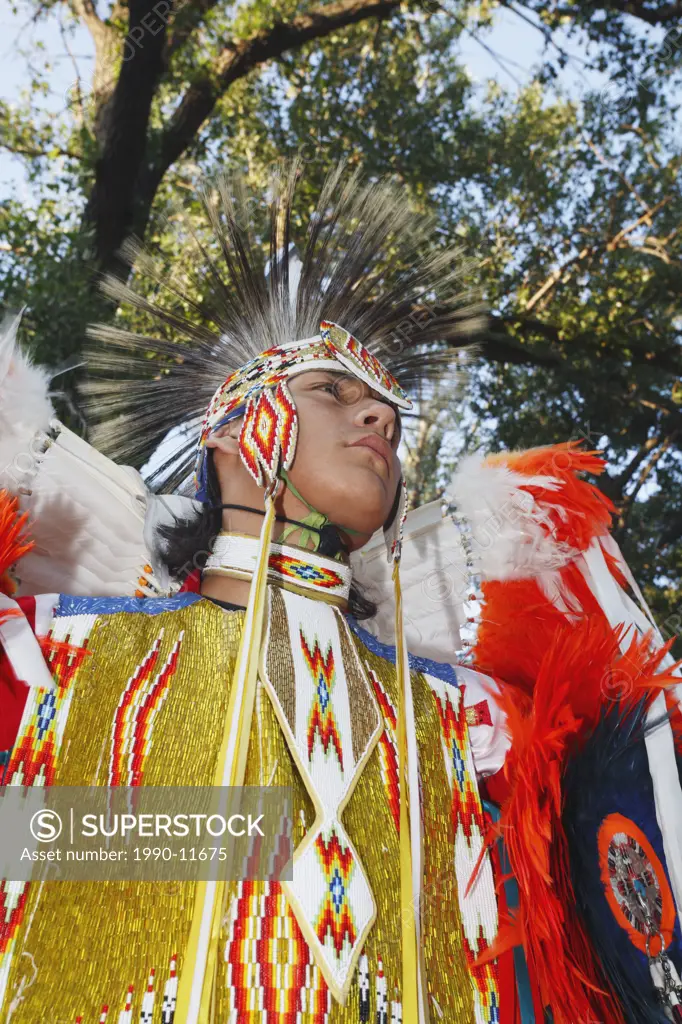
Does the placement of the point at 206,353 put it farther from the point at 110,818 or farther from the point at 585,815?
the point at 585,815

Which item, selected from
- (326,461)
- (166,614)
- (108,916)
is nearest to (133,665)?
(166,614)

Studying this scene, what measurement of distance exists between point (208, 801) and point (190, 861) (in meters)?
0.11

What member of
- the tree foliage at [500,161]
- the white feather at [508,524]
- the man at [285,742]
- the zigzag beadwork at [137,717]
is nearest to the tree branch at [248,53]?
the tree foliage at [500,161]

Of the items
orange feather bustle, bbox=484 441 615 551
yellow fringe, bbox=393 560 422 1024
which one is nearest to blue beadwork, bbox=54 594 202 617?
yellow fringe, bbox=393 560 422 1024

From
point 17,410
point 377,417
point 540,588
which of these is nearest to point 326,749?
point 377,417

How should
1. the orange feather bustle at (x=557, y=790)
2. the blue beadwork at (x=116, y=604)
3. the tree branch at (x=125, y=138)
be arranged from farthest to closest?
the tree branch at (x=125, y=138) < the blue beadwork at (x=116, y=604) < the orange feather bustle at (x=557, y=790)

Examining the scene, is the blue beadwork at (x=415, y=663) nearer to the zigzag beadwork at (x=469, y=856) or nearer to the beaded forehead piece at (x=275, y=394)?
the zigzag beadwork at (x=469, y=856)

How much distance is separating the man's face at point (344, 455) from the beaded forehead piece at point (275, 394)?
0.12 ft

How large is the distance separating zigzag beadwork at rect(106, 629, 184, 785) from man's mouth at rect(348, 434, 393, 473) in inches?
26.1

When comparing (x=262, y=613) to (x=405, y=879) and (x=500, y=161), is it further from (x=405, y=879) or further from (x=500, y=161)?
(x=500, y=161)

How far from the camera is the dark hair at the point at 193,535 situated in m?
2.31

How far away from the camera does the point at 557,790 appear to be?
1.93 metres

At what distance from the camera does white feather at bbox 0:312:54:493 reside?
2.09 meters

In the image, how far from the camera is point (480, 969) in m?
1.76
